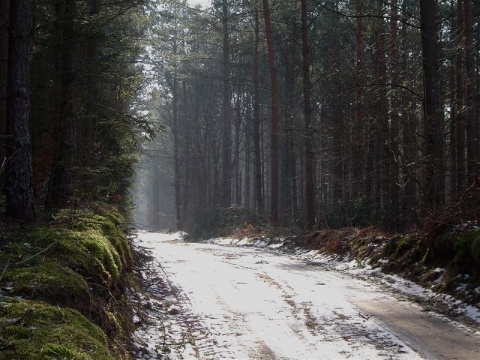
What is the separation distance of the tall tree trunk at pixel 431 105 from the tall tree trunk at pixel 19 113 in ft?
26.1

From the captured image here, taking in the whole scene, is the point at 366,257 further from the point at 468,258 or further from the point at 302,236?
the point at 302,236

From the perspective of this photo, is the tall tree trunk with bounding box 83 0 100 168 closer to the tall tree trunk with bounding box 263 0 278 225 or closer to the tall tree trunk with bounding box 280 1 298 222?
the tall tree trunk with bounding box 263 0 278 225

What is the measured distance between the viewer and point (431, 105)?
11.3 meters

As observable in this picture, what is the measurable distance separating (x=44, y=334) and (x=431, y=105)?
33.6 ft

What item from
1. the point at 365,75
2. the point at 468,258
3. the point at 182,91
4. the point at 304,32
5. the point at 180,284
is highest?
the point at 182,91

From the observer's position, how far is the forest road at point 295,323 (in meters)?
5.46

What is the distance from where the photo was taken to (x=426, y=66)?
38.1 ft

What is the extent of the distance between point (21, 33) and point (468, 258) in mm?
8322

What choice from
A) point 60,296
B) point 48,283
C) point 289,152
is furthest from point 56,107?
point 289,152

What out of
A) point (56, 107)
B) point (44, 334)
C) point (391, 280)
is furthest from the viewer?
point (56, 107)

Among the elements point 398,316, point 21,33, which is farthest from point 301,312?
point 21,33

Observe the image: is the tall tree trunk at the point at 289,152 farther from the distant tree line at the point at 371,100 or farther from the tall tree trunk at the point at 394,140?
the tall tree trunk at the point at 394,140

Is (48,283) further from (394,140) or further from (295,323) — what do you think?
(394,140)

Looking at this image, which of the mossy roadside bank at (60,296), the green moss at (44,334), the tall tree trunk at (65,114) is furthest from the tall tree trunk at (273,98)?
the green moss at (44,334)
